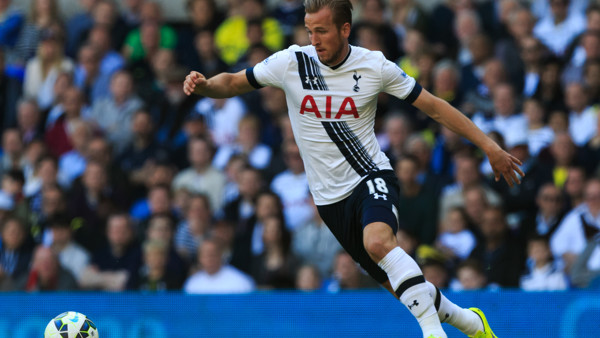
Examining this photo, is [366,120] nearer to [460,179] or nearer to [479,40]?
[460,179]

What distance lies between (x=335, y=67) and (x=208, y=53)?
694 cm

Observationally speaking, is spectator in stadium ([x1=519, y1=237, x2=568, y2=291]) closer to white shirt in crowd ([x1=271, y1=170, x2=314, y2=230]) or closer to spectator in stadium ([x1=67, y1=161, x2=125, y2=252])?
white shirt in crowd ([x1=271, y1=170, x2=314, y2=230])

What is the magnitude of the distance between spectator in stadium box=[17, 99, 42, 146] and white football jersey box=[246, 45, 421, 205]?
7.58 meters

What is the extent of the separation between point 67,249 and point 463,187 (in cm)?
488

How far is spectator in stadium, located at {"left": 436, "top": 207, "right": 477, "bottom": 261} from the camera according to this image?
10.7 m

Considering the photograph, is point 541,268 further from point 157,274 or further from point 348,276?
point 157,274

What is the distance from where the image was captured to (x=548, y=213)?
10.6m

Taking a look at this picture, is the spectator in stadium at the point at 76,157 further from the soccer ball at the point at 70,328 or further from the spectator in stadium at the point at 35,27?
the soccer ball at the point at 70,328

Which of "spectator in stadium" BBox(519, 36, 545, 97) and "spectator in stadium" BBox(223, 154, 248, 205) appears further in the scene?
"spectator in stadium" BBox(223, 154, 248, 205)

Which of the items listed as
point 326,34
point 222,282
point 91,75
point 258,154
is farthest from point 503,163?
point 91,75

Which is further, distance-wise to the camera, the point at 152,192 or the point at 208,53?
the point at 208,53

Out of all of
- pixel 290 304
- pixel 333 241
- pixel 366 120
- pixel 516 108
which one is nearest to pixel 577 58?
pixel 516 108

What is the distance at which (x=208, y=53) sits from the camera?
45.2 ft

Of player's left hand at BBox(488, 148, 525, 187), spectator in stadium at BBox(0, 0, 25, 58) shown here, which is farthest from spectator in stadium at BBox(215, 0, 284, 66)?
player's left hand at BBox(488, 148, 525, 187)
